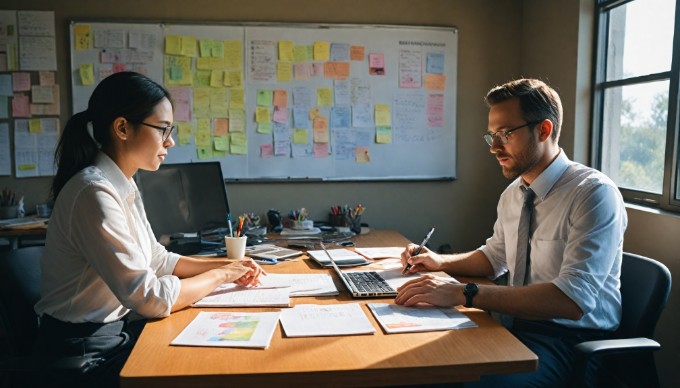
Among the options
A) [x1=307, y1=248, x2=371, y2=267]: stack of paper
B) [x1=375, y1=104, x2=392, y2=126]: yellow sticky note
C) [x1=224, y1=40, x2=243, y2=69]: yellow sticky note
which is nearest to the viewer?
[x1=307, y1=248, x2=371, y2=267]: stack of paper

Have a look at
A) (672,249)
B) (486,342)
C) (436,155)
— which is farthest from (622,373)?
(436,155)

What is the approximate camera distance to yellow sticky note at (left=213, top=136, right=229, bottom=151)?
3.50 metres

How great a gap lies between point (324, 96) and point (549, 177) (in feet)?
6.71

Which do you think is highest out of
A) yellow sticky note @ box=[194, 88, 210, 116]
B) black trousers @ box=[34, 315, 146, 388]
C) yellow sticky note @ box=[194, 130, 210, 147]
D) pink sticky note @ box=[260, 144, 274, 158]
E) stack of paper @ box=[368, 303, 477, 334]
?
yellow sticky note @ box=[194, 88, 210, 116]

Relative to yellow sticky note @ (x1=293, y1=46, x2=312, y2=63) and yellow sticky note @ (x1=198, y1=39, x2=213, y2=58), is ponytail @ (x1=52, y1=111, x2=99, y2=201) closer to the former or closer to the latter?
yellow sticky note @ (x1=198, y1=39, x2=213, y2=58)

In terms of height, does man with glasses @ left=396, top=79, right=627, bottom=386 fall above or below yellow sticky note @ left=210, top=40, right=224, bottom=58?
below

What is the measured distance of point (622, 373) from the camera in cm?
155

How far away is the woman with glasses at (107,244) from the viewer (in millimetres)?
1354

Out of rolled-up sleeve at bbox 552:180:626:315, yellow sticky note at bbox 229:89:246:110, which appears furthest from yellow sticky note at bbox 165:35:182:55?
rolled-up sleeve at bbox 552:180:626:315

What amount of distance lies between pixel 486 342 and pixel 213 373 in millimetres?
589

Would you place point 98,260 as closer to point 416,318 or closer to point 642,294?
point 416,318

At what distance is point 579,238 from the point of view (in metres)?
1.53

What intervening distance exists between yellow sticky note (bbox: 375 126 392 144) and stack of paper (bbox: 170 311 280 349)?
7.80ft

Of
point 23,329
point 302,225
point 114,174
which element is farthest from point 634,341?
point 302,225
